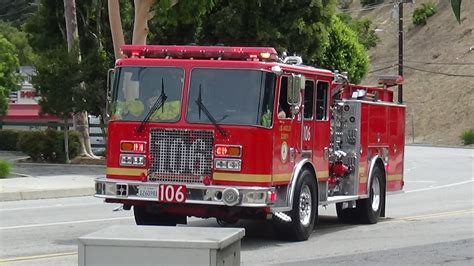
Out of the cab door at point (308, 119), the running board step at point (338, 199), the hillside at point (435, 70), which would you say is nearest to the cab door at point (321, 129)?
the cab door at point (308, 119)

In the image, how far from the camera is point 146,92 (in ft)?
41.4

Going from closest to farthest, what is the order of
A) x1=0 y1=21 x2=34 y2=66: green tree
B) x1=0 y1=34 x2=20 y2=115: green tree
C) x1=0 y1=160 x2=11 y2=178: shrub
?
x1=0 y1=160 x2=11 y2=178: shrub, x1=0 y1=34 x2=20 y2=115: green tree, x1=0 y1=21 x2=34 y2=66: green tree

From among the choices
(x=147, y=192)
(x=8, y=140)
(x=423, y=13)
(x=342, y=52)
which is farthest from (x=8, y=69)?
(x=147, y=192)

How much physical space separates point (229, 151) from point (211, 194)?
0.59m

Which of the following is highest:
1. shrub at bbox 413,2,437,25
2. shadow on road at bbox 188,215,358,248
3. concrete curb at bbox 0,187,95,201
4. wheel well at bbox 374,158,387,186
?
shrub at bbox 413,2,437,25

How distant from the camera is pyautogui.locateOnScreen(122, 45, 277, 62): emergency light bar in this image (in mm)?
12422

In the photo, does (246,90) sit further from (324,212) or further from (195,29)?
(195,29)

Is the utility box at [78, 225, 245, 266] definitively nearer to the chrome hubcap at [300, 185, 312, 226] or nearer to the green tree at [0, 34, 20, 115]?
the chrome hubcap at [300, 185, 312, 226]

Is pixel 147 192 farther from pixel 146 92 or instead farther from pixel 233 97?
pixel 233 97

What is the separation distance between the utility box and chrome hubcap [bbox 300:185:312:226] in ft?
28.5

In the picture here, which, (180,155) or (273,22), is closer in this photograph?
(180,155)

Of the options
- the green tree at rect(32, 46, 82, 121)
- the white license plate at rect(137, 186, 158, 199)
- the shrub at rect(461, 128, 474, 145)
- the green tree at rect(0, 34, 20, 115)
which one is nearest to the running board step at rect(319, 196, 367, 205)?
the white license plate at rect(137, 186, 158, 199)

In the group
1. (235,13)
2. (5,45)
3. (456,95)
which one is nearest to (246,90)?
(235,13)

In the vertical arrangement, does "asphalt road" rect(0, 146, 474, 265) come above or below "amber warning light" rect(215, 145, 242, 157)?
below
